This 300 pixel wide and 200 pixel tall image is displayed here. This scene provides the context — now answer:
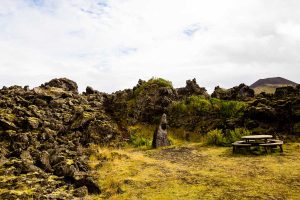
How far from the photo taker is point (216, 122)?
3188cm

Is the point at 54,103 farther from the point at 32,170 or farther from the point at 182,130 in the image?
the point at 32,170

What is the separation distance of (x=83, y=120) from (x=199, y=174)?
45.2 ft

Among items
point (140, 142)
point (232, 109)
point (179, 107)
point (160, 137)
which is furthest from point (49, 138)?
point (232, 109)

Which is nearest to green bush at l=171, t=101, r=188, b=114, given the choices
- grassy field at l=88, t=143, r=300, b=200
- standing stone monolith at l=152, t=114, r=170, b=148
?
standing stone monolith at l=152, t=114, r=170, b=148

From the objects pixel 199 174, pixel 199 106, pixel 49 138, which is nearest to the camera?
pixel 199 174

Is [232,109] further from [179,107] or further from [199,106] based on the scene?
[179,107]

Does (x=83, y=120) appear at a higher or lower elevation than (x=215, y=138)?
higher

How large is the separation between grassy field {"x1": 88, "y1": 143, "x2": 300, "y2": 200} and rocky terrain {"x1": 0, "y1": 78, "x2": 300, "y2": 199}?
1.44 m

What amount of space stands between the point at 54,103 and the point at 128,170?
14.0m

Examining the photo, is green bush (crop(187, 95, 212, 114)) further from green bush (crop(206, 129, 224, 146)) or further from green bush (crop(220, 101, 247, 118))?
green bush (crop(206, 129, 224, 146))

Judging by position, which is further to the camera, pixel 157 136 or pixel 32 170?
pixel 157 136

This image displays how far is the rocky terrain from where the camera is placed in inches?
593

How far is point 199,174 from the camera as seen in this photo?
55.9 feet

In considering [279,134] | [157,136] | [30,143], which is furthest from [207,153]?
[30,143]
